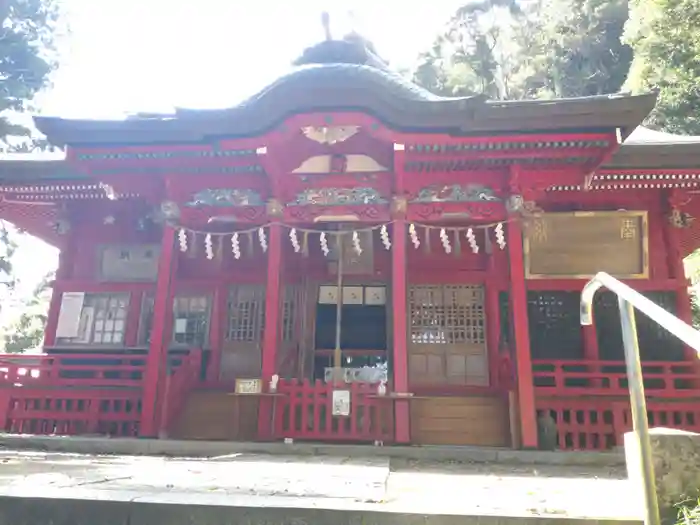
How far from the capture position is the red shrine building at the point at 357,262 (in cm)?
811

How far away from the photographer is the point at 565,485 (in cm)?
489

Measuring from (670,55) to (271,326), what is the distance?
62.5ft

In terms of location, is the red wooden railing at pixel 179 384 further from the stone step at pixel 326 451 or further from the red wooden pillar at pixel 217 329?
the stone step at pixel 326 451

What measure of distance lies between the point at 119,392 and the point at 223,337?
2099 mm

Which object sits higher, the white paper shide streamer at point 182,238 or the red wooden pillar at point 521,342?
the white paper shide streamer at point 182,238

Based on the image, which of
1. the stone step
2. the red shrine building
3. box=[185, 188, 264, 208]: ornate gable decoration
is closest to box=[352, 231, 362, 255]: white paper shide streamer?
the red shrine building

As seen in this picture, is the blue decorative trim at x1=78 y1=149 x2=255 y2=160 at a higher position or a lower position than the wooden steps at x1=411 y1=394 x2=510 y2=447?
higher

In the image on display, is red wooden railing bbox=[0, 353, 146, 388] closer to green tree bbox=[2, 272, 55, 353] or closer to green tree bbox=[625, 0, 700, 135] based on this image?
green tree bbox=[625, 0, 700, 135]

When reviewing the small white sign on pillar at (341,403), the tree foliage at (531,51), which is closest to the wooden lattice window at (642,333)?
the small white sign on pillar at (341,403)

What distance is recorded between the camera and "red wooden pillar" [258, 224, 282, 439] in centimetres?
812

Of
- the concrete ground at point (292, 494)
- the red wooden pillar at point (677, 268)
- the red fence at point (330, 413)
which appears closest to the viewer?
the concrete ground at point (292, 494)

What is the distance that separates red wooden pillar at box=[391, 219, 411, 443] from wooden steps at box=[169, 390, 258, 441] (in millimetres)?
2350

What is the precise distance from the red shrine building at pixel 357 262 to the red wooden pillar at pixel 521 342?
1.1 inches

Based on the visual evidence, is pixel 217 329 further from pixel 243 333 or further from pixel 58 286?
pixel 58 286
